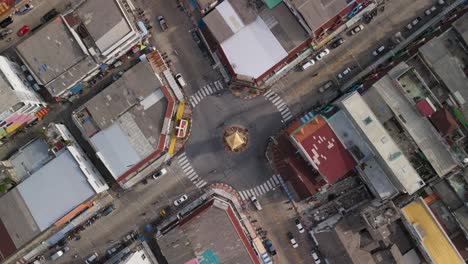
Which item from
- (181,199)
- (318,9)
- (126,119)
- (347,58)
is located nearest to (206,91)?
(126,119)

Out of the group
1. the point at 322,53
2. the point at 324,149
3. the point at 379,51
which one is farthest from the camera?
the point at 322,53

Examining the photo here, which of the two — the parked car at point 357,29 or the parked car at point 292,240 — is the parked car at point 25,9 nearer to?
the parked car at point 357,29

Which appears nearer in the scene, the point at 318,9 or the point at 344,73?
the point at 318,9

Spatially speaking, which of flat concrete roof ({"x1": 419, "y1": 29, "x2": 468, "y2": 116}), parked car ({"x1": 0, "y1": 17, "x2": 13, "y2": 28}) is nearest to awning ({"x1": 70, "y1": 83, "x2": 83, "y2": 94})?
parked car ({"x1": 0, "y1": 17, "x2": 13, "y2": 28})

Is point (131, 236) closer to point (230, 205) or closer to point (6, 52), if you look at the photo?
point (230, 205)

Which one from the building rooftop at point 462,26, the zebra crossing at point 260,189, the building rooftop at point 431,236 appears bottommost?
the building rooftop at point 431,236

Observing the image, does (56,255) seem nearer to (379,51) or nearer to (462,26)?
(379,51)

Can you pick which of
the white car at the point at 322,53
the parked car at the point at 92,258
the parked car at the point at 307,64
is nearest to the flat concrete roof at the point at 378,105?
the white car at the point at 322,53
